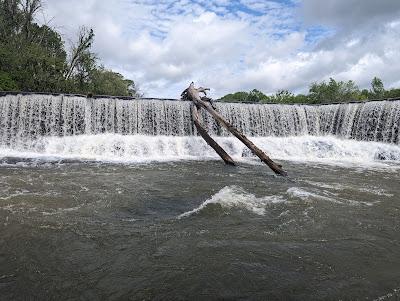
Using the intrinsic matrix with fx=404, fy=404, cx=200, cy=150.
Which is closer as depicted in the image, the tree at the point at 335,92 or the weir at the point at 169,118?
the weir at the point at 169,118

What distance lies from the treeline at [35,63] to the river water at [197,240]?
662 inches

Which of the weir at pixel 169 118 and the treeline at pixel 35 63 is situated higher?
the treeline at pixel 35 63

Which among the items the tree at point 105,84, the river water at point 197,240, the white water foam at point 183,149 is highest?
the tree at point 105,84

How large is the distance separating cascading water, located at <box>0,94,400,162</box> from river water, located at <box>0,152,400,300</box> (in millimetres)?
6596

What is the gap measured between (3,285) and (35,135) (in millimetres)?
13160

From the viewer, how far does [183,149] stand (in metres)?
16.3

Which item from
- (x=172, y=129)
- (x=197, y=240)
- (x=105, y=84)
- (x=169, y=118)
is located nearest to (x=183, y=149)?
(x=172, y=129)

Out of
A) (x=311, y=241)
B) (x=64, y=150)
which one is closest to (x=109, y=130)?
(x=64, y=150)

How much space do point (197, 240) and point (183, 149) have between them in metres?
11.4

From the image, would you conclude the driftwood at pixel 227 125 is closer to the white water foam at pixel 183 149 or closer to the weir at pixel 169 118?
the weir at pixel 169 118

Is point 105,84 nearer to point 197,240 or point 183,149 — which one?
point 183,149

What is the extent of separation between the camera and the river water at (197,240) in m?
3.71

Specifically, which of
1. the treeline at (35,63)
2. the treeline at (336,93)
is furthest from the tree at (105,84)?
the treeline at (336,93)

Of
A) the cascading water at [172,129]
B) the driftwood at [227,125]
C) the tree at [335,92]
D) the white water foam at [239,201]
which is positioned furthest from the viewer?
the tree at [335,92]
